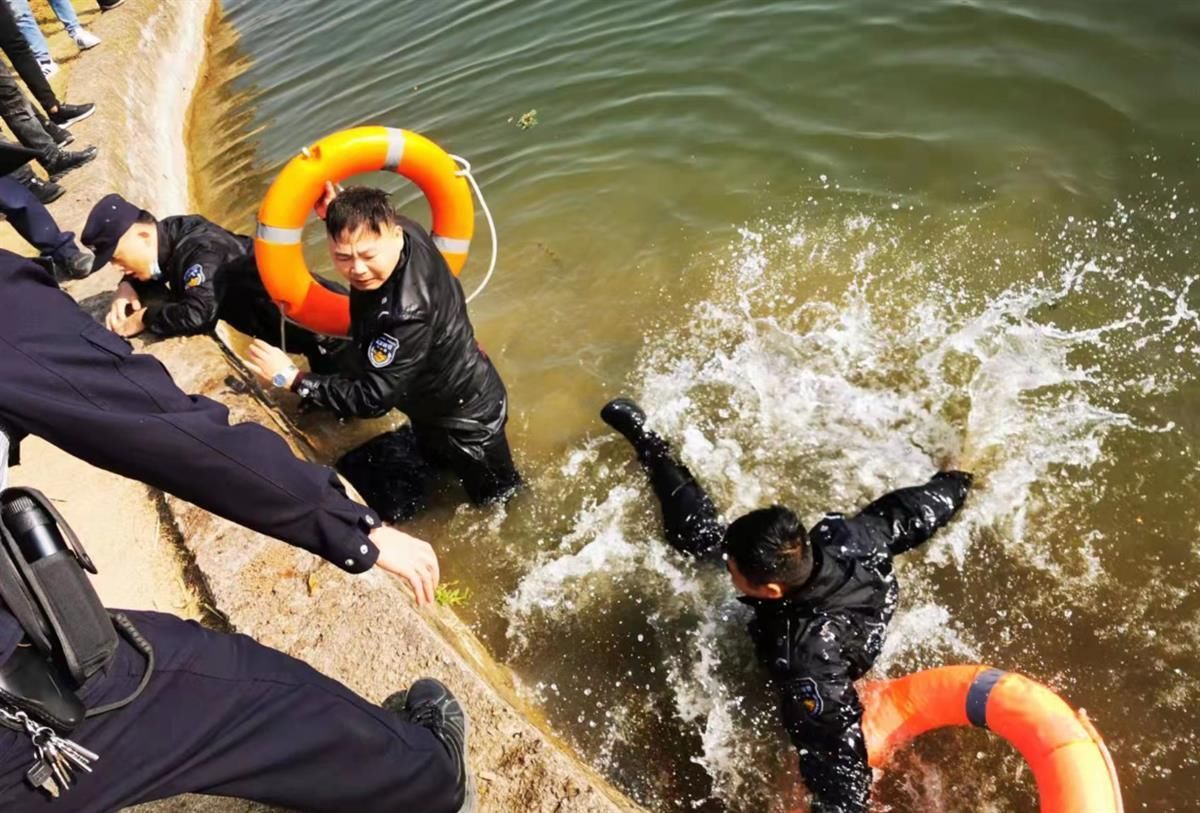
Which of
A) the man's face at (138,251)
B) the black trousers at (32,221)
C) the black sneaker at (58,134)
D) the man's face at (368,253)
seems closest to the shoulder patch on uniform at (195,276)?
the man's face at (138,251)

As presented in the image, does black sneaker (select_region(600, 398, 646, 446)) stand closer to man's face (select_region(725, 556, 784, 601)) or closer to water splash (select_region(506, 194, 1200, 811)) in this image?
water splash (select_region(506, 194, 1200, 811))

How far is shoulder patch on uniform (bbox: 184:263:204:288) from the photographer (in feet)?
14.6

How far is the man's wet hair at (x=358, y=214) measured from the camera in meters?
3.23

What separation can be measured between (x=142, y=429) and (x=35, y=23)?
8.68 m

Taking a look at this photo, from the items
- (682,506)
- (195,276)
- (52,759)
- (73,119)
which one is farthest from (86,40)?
(52,759)

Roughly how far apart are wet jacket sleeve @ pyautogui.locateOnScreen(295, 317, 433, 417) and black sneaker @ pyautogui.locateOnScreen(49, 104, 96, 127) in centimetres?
619

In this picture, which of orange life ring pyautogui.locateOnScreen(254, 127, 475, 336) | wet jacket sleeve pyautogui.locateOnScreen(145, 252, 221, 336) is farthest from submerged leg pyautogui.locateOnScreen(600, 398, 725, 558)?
wet jacket sleeve pyautogui.locateOnScreen(145, 252, 221, 336)

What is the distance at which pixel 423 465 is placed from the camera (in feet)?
15.5

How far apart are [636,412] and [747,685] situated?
1.56 metres

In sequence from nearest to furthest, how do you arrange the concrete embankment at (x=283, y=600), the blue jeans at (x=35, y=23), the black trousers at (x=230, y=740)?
the black trousers at (x=230, y=740) → the concrete embankment at (x=283, y=600) → the blue jeans at (x=35, y=23)

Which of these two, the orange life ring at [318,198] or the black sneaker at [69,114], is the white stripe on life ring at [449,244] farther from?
the black sneaker at [69,114]

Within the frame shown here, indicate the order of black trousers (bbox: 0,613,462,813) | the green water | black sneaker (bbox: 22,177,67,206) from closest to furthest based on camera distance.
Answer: black trousers (bbox: 0,613,462,813) → the green water → black sneaker (bbox: 22,177,67,206)

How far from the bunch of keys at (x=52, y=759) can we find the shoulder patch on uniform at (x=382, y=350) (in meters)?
2.07

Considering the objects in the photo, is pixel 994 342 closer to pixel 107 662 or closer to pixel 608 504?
pixel 608 504
